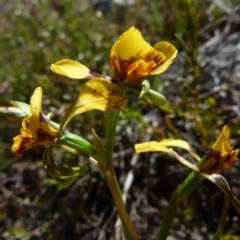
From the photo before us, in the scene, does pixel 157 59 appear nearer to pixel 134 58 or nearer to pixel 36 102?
pixel 134 58

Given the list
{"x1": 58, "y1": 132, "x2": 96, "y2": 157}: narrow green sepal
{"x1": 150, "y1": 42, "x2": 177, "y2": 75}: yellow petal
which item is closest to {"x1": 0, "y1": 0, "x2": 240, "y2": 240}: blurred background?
{"x1": 150, "y1": 42, "x2": 177, "y2": 75}: yellow petal

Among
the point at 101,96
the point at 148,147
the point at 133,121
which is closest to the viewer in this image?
the point at 101,96

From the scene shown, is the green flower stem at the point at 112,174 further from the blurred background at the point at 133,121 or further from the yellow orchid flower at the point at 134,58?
the blurred background at the point at 133,121

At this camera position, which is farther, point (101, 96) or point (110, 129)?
point (110, 129)

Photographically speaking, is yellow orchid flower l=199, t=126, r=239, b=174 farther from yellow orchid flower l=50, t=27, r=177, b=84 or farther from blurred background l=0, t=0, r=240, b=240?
blurred background l=0, t=0, r=240, b=240

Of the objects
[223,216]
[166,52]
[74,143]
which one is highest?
[166,52]

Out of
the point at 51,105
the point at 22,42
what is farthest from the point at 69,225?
the point at 22,42

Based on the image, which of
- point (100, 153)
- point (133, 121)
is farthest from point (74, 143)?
point (133, 121)
